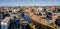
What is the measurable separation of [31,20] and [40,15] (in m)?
0.17

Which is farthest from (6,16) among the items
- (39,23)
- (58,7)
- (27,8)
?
(58,7)

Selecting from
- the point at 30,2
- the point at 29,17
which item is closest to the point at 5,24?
the point at 29,17

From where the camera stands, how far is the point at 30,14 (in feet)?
6.06

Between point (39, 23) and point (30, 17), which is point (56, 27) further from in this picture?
point (30, 17)

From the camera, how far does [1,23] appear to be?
1.61 metres

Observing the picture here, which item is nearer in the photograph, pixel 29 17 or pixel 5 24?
pixel 5 24

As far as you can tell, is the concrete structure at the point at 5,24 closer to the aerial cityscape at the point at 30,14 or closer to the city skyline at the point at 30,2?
the aerial cityscape at the point at 30,14

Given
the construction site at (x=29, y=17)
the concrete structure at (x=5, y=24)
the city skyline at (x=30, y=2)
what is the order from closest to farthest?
the concrete structure at (x=5, y=24)
the construction site at (x=29, y=17)
the city skyline at (x=30, y=2)

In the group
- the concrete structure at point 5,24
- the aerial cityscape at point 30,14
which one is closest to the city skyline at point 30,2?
the aerial cityscape at point 30,14

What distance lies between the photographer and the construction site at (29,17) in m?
1.67

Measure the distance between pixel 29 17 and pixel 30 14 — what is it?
0.06m

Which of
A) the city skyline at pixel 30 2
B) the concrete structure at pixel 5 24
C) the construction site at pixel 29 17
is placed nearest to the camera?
the concrete structure at pixel 5 24

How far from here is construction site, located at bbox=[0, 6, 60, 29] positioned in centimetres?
167

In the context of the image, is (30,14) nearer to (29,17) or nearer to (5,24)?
(29,17)
